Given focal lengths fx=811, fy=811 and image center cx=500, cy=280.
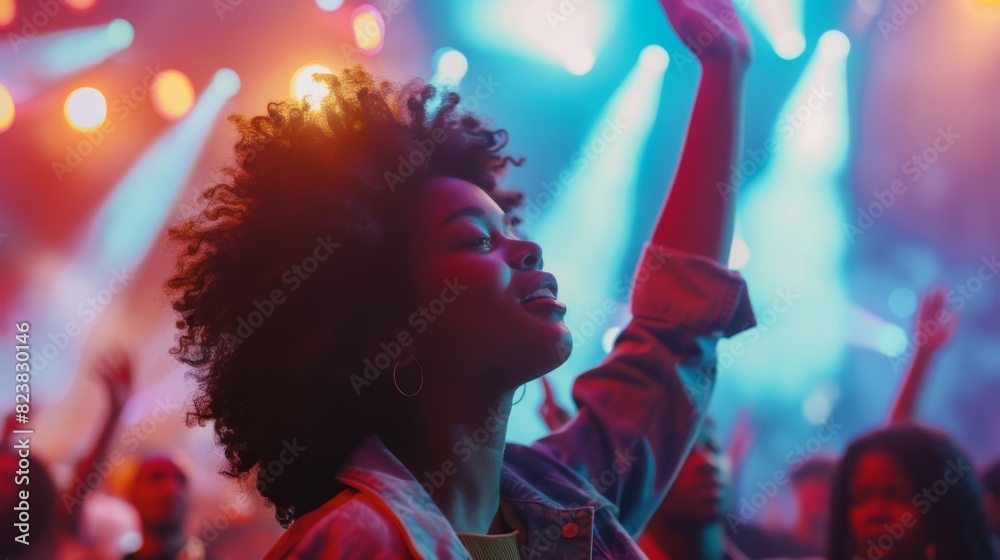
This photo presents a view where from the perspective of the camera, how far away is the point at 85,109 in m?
3.79

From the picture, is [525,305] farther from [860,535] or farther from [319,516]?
[860,535]

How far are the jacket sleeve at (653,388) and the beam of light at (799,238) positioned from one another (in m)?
2.92

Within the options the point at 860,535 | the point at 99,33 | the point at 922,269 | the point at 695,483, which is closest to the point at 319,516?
the point at 695,483

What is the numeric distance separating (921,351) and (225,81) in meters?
3.44

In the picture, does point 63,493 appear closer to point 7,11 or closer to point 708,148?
point 7,11

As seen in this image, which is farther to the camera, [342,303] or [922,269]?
[922,269]

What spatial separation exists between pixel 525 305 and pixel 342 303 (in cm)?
24

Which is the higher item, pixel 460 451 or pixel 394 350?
pixel 394 350

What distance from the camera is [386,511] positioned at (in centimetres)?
85
